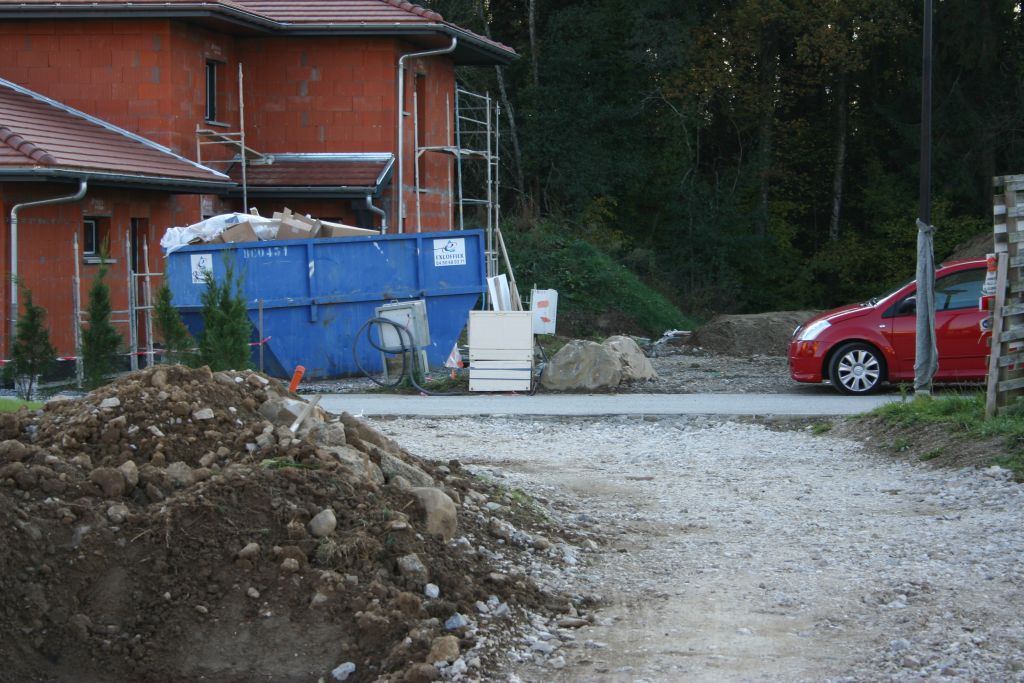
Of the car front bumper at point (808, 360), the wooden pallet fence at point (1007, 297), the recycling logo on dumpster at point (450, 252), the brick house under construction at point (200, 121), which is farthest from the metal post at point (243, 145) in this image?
the wooden pallet fence at point (1007, 297)

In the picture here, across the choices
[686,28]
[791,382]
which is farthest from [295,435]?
[686,28]

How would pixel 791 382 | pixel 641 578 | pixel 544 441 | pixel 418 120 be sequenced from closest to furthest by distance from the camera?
pixel 641 578 → pixel 544 441 → pixel 791 382 → pixel 418 120

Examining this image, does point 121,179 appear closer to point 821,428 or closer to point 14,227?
point 14,227

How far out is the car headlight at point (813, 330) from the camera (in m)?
16.5

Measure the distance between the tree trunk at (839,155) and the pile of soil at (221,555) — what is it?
116 ft

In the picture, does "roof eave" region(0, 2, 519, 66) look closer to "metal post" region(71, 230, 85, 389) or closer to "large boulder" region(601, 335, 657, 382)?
"metal post" region(71, 230, 85, 389)

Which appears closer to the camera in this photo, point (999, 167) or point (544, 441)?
point (544, 441)

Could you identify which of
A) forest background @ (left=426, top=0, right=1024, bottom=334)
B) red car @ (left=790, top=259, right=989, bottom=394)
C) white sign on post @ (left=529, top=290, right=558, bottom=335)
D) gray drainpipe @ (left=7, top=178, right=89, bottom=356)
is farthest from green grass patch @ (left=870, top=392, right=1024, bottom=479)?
forest background @ (left=426, top=0, right=1024, bottom=334)

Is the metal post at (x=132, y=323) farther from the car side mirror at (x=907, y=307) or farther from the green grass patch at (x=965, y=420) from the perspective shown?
the green grass patch at (x=965, y=420)

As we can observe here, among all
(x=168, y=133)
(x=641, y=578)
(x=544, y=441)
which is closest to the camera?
(x=641, y=578)

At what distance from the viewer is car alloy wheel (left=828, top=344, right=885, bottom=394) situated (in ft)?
53.8

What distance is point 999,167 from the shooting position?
3922 centimetres

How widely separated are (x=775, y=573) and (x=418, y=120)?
21.8 metres

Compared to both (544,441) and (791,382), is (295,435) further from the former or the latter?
(791,382)
